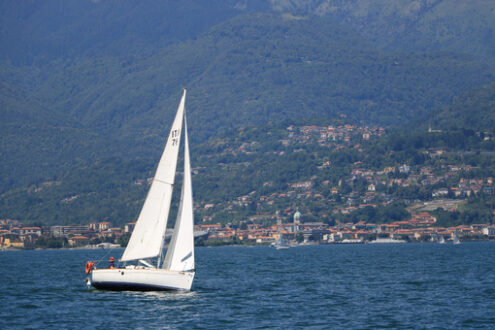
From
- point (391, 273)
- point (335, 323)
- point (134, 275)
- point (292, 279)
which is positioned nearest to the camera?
point (335, 323)

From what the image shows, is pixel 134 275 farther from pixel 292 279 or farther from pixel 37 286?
pixel 292 279

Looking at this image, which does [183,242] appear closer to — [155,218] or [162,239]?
[162,239]

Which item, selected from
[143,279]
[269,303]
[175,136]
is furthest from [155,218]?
[269,303]

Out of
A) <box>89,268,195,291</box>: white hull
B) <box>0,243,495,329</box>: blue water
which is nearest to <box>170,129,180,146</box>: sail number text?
<box>89,268,195,291</box>: white hull

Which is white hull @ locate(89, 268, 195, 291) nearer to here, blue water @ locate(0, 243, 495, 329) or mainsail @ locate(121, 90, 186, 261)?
blue water @ locate(0, 243, 495, 329)

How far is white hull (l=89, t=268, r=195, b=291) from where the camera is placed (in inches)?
2694

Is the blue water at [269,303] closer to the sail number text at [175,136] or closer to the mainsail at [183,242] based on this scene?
the mainsail at [183,242]

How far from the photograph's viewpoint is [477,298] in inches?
2847

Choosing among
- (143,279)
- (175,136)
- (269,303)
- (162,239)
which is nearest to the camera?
(143,279)

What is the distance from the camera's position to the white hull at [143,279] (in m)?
68.4

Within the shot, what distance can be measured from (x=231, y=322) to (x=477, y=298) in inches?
859

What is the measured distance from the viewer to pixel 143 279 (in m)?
68.5

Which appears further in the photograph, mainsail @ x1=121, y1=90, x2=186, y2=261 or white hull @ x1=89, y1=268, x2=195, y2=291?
mainsail @ x1=121, y1=90, x2=186, y2=261

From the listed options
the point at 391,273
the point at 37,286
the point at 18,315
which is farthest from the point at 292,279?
the point at 18,315
